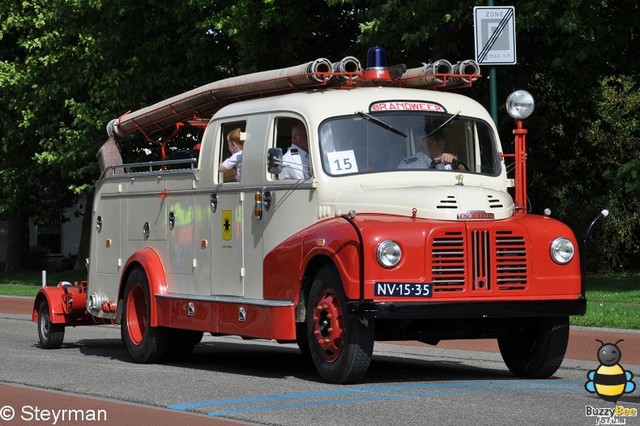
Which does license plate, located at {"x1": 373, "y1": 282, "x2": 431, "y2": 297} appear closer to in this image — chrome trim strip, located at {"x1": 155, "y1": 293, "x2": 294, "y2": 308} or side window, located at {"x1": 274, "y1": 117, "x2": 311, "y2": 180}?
chrome trim strip, located at {"x1": 155, "y1": 293, "x2": 294, "y2": 308}

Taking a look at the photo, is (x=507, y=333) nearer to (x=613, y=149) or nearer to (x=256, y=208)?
(x=256, y=208)

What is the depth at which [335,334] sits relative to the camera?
11.8m

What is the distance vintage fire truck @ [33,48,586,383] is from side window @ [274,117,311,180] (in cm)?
2

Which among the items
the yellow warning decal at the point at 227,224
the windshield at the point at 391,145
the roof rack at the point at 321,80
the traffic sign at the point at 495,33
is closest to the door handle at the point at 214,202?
the yellow warning decal at the point at 227,224

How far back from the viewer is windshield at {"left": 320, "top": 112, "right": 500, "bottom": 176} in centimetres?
A: 1277

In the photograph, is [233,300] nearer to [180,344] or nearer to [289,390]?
[289,390]

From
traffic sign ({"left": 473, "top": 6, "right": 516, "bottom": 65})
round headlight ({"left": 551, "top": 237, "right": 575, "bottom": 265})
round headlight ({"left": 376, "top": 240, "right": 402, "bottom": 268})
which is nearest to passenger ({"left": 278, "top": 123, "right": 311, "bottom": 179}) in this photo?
round headlight ({"left": 376, "top": 240, "right": 402, "bottom": 268})

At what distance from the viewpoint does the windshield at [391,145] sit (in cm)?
1277

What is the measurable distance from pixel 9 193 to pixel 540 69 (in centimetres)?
1942

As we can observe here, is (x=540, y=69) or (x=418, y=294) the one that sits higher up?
(x=540, y=69)

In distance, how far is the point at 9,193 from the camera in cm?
4375

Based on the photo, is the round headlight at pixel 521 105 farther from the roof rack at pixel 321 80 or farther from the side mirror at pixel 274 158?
the side mirror at pixel 274 158

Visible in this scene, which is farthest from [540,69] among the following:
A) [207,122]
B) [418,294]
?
[418,294]

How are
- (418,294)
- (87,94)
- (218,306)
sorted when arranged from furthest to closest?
1. (87,94)
2. (218,306)
3. (418,294)
